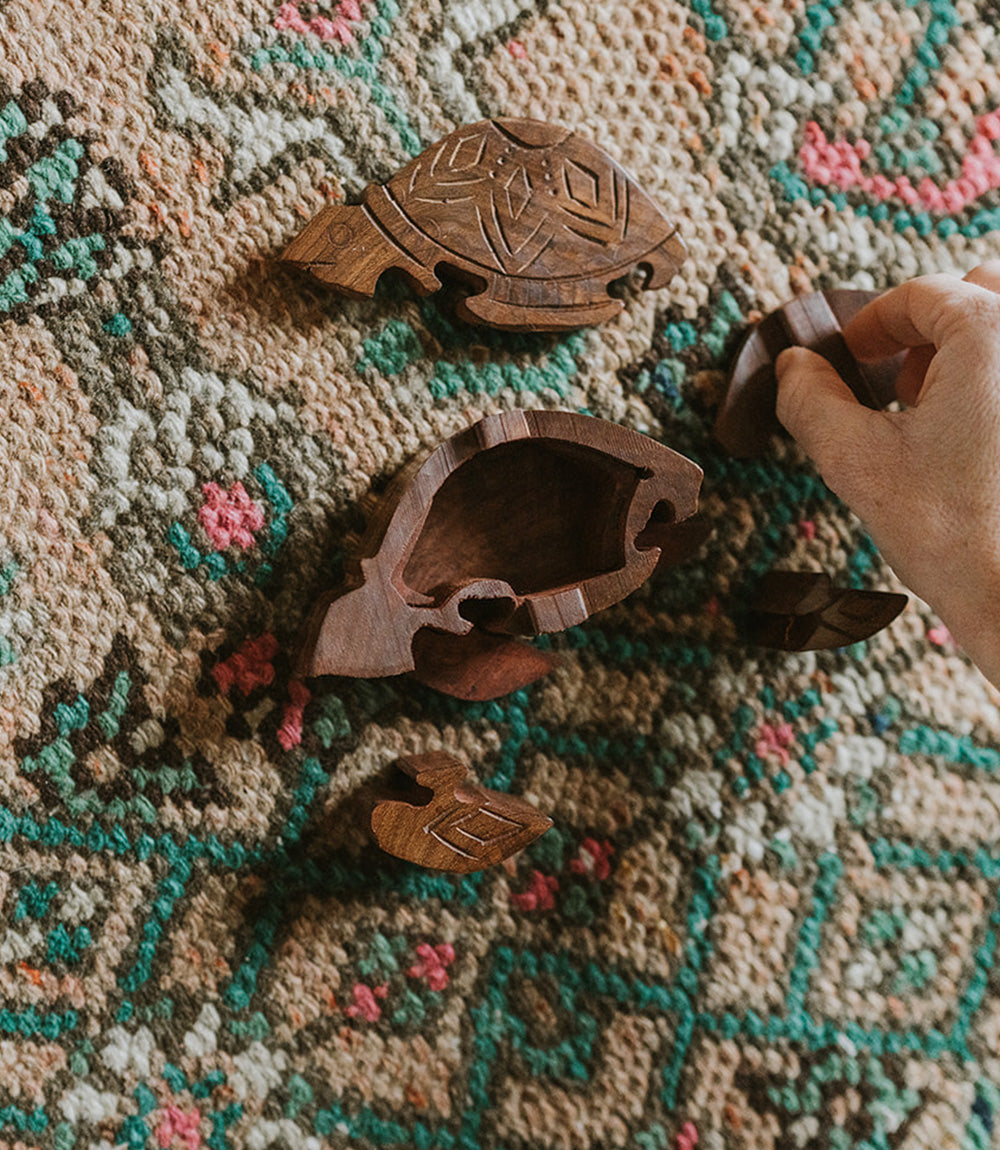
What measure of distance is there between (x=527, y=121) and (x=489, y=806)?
1.71 ft

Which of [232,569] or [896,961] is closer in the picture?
[232,569]

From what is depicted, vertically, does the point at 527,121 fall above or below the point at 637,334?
above

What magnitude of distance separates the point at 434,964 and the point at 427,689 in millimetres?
228

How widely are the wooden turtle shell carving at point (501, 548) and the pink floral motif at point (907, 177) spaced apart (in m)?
0.34

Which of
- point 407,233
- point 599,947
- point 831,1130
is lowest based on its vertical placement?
point 831,1130

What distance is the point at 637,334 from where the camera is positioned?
862mm

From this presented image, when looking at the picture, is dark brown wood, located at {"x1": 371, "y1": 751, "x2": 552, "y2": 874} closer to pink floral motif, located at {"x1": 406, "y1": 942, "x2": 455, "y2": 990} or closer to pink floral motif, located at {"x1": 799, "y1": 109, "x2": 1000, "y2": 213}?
pink floral motif, located at {"x1": 406, "y1": 942, "x2": 455, "y2": 990}

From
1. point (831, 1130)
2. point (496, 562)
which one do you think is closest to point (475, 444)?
point (496, 562)

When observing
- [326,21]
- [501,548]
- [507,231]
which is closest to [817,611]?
[501,548]

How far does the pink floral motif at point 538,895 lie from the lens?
34.0 inches

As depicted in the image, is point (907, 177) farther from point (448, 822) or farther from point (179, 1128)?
point (179, 1128)

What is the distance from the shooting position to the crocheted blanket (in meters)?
0.75

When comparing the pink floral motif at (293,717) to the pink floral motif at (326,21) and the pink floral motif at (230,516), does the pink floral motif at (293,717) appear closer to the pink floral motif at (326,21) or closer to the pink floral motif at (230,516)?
the pink floral motif at (230,516)

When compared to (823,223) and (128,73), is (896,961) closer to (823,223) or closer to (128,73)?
(823,223)
